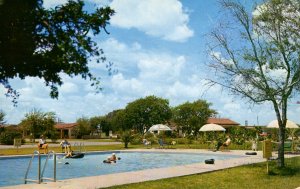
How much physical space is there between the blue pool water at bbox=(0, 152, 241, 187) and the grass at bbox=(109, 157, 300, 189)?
7.20m

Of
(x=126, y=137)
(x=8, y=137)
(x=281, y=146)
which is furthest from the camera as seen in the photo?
(x=8, y=137)

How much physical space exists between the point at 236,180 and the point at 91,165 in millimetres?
12331

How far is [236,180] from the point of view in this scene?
15.0 m

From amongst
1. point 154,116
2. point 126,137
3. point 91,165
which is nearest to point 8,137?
point 126,137

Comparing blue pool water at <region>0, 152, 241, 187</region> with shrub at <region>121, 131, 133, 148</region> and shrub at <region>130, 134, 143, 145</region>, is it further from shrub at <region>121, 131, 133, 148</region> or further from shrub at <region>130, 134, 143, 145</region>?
shrub at <region>130, 134, 143, 145</region>

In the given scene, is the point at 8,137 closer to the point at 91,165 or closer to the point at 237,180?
the point at 91,165

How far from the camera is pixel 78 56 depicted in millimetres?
7418

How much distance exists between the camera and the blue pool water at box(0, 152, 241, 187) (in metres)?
20.6

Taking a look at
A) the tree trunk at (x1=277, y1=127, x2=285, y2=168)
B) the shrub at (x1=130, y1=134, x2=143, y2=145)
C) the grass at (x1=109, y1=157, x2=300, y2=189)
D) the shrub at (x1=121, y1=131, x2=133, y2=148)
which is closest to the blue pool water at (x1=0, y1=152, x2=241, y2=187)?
the shrub at (x1=121, y1=131, x2=133, y2=148)

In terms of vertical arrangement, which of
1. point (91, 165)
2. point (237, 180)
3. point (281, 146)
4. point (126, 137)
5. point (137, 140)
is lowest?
point (91, 165)

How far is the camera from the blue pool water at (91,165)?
20594 millimetres

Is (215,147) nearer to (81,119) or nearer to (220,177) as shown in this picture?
(220,177)

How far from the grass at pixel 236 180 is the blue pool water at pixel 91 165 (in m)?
7.20

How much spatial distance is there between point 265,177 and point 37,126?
153 feet
